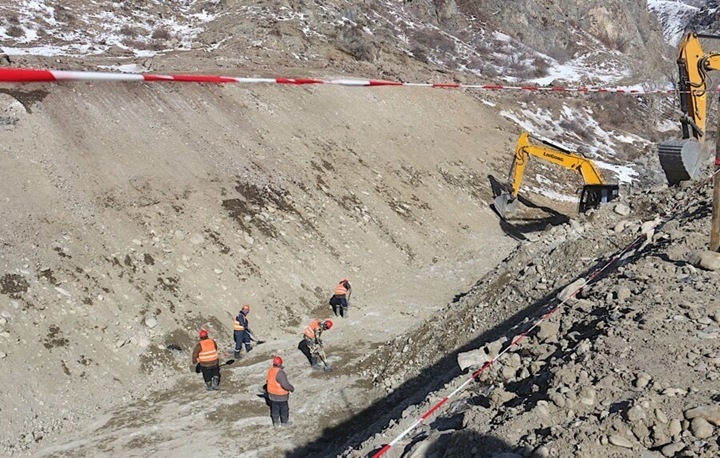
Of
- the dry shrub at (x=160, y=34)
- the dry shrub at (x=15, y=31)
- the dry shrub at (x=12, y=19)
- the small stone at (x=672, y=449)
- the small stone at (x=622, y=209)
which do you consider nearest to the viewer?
the small stone at (x=672, y=449)

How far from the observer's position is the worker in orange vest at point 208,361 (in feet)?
35.9

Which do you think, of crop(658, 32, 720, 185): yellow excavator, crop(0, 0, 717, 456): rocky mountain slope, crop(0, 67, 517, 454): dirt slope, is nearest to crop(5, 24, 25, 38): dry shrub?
crop(0, 0, 717, 456): rocky mountain slope

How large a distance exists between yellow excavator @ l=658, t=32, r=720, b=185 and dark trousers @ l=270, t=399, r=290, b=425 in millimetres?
8834

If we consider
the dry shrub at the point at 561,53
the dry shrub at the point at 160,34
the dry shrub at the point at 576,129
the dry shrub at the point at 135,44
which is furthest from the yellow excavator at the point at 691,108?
the dry shrub at the point at 561,53

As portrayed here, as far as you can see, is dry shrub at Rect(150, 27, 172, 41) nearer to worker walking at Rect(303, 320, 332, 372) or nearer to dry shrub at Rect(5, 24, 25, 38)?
dry shrub at Rect(5, 24, 25, 38)

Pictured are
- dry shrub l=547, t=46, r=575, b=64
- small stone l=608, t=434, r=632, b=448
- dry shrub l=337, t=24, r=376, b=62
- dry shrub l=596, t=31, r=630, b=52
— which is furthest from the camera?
dry shrub l=596, t=31, r=630, b=52

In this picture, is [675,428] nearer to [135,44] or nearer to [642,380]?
[642,380]

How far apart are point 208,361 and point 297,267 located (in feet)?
18.1

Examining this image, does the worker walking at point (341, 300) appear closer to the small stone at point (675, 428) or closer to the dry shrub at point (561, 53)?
the small stone at point (675, 428)

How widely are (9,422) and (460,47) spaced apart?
40169 mm

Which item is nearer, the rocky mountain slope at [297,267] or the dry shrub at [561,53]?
the rocky mountain slope at [297,267]

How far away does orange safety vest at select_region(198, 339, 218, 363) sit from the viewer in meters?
10.9

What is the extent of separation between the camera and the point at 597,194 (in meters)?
18.4

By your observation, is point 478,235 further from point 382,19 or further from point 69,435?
point 382,19
